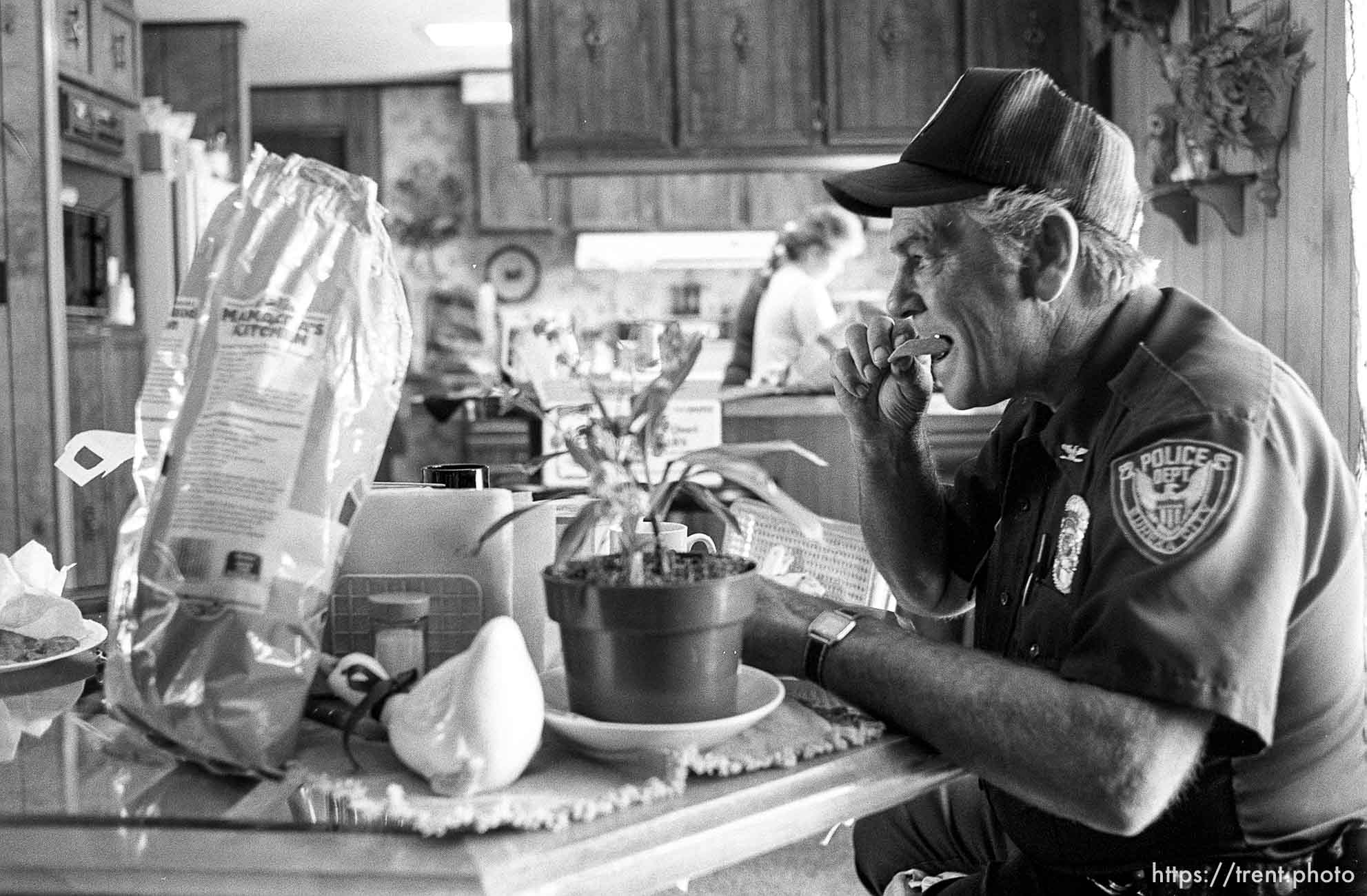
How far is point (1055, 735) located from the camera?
92 cm

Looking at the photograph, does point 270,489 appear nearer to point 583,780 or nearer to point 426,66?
point 583,780

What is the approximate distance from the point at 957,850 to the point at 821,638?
64 centimetres

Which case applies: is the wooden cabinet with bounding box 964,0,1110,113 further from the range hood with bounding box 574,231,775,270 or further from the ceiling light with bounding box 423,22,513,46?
the range hood with bounding box 574,231,775,270

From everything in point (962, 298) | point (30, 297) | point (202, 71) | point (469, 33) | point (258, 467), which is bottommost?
point (258, 467)

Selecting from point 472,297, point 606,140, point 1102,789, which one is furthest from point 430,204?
point 1102,789

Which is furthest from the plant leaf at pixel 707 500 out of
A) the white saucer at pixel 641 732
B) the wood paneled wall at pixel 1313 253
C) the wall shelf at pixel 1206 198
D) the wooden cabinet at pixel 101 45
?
the wooden cabinet at pixel 101 45

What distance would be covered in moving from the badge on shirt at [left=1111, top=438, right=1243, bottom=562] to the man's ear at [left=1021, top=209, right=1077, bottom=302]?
27 centimetres

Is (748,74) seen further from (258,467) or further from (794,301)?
(258,467)

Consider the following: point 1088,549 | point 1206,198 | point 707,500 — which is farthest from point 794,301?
point 707,500

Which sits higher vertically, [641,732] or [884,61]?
[884,61]

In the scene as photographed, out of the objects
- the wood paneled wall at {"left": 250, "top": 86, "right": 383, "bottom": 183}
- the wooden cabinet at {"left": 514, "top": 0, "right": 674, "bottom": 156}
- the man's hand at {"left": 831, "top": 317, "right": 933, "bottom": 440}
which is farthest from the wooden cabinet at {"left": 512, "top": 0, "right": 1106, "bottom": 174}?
the wood paneled wall at {"left": 250, "top": 86, "right": 383, "bottom": 183}

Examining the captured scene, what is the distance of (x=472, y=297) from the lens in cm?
823

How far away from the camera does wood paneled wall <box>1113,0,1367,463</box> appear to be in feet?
8.67

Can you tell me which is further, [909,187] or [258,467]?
[909,187]
